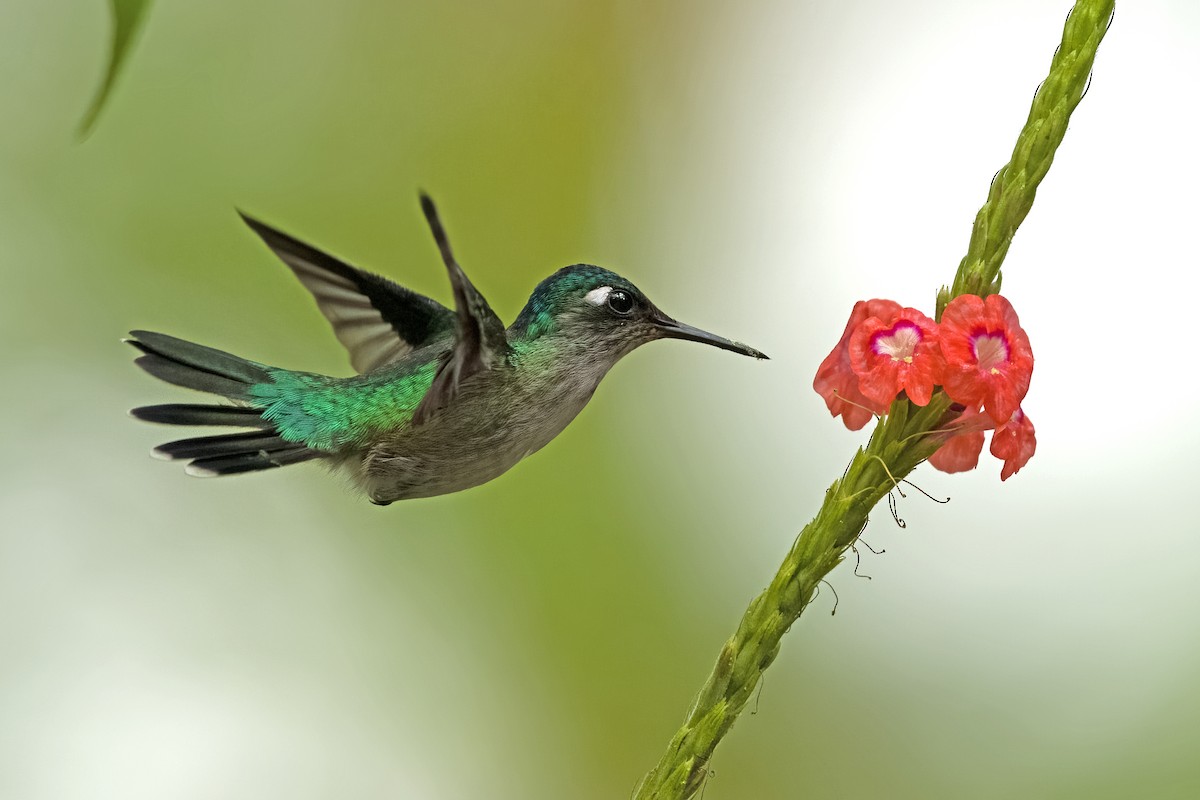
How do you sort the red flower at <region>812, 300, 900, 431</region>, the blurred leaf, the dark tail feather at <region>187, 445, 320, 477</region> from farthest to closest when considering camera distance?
the dark tail feather at <region>187, 445, 320, 477</region> → the red flower at <region>812, 300, 900, 431</region> → the blurred leaf

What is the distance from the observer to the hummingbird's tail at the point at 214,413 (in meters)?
1.43

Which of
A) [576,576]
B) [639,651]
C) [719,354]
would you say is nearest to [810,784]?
[639,651]

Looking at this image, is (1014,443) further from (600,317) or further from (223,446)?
(223,446)

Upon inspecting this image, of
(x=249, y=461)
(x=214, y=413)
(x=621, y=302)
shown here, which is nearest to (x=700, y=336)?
(x=621, y=302)

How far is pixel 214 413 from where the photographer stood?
1.63 m

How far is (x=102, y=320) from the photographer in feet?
13.9

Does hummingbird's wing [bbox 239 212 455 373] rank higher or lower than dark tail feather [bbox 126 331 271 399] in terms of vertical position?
higher

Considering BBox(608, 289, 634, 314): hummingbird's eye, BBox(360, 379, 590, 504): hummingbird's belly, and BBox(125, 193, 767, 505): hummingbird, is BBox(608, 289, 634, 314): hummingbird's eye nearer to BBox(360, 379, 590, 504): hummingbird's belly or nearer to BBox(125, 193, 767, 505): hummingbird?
BBox(125, 193, 767, 505): hummingbird

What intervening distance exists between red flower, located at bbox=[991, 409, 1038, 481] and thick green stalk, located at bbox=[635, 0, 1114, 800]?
0.51 ft

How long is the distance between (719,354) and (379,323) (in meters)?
2.43

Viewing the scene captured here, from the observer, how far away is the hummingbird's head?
1441 millimetres

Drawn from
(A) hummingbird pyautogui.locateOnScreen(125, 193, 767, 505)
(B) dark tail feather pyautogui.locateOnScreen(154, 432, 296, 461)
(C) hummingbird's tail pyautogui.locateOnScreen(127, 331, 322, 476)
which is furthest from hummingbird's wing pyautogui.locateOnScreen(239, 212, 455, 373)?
(B) dark tail feather pyautogui.locateOnScreen(154, 432, 296, 461)

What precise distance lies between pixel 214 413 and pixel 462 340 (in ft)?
2.28

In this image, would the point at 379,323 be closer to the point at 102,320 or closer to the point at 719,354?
the point at 719,354
